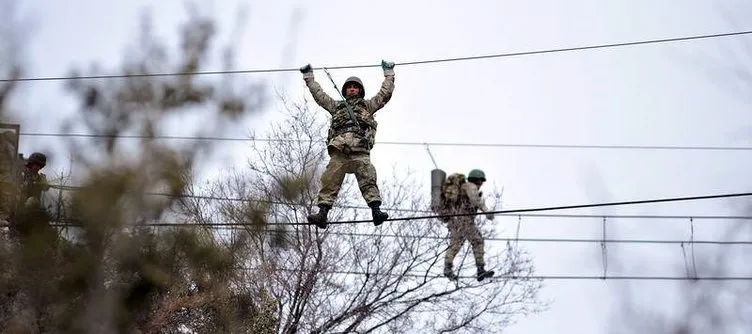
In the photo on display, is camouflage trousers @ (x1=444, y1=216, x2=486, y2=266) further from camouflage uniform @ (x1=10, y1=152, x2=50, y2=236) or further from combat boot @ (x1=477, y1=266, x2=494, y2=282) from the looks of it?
camouflage uniform @ (x1=10, y1=152, x2=50, y2=236)

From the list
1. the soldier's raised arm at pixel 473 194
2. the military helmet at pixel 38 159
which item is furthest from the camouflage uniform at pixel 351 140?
the soldier's raised arm at pixel 473 194

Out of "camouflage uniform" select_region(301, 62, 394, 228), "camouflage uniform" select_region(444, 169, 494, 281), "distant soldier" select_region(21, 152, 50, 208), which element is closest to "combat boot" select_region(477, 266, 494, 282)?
"camouflage uniform" select_region(444, 169, 494, 281)

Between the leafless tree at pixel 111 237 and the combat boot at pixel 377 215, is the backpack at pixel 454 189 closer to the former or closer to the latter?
the combat boot at pixel 377 215

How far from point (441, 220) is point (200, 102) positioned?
13.4 m

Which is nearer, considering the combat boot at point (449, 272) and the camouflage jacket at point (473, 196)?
the camouflage jacket at point (473, 196)

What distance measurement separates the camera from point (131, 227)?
32.2 ft

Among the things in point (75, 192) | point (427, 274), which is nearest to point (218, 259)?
point (75, 192)

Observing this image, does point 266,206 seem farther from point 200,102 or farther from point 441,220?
point 441,220

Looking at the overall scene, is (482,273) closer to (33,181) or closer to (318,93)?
(318,93)

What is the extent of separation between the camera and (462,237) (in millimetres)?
23234

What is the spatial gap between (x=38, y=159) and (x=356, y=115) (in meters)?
5.02

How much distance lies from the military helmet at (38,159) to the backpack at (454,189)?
34.7 feet

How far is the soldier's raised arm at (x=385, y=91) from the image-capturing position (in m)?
16.2

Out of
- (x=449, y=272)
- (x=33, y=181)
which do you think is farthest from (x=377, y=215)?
(x=449, y=272)
